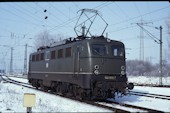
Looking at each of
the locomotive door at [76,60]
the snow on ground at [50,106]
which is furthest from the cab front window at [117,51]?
the snow on ground at [50,106]

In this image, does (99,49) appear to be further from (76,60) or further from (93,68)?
(76,60)

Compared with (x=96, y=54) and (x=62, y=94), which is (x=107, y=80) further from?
(x=62, y=94)

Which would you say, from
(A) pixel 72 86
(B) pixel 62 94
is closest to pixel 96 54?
(A) pixel 72 86

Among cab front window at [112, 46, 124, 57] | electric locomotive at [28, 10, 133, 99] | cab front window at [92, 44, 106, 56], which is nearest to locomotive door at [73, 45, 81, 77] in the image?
electric locomotive at [28, 10, 133, 99]

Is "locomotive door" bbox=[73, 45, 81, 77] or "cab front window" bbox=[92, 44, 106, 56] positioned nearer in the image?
"cab front window" bbox=[92, 44, 106, 56]

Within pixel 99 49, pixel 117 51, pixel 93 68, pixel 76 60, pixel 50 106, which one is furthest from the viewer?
pixel 76 60

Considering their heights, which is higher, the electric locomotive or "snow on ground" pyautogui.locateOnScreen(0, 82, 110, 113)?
the electric locomotive

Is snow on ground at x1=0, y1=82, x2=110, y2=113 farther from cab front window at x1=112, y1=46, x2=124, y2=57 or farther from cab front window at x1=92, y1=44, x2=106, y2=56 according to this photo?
cab front window at x1=112, y1=46, x2=124, y2=57

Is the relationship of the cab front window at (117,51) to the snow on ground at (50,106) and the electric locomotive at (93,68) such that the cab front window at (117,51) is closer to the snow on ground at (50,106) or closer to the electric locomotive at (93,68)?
the electric locomotive at (93,68)

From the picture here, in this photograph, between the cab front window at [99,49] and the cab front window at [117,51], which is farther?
the cab front window at [117,51]

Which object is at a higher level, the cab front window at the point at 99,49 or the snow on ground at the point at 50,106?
the cab front window at the point at 99,49

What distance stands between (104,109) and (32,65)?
55.6ft

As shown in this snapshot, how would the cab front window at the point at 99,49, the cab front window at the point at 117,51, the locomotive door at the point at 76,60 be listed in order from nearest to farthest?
1. the cab front window at the point at 99,49
2. the cab front window at the point at 117,51
3. the locomotive door at the point at 76,60

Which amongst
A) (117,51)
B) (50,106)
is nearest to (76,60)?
(117,51)
